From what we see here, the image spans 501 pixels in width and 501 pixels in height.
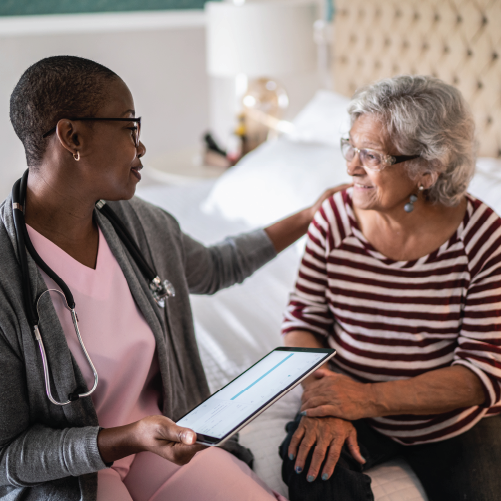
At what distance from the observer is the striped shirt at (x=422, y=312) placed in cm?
107

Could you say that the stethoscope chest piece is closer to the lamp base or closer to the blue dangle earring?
the blue dangle earring

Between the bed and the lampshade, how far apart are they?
0.19 metres

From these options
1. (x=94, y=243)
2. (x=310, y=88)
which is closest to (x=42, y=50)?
(x=310, y=88)

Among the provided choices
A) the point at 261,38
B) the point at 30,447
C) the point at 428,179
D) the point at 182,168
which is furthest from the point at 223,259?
the point at 182,168

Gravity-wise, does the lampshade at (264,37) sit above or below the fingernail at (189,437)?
above

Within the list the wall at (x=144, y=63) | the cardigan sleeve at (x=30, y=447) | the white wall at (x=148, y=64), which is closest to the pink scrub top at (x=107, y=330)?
the cardigan sleeve at (x=30, y=447)

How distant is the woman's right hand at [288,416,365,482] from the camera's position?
1.00 m

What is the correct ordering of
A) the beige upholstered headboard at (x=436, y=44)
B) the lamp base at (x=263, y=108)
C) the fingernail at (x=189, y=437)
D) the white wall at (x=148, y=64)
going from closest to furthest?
the fingernail at (x=189, y=437) → the beige upholstered headboard at (x=436, y=44) → the lamp base at (x=263, y=108) → the white wall at (x=148, y=64)

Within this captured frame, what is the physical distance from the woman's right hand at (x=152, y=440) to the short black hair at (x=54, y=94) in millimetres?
483

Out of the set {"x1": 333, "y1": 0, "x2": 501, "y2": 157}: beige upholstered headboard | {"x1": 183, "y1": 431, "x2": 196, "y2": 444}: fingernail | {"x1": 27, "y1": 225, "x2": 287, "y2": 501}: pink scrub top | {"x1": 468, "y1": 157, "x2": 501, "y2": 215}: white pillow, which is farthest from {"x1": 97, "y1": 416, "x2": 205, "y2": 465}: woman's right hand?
{"x1": 333, "y1": 0, "x2": 501, "y2": 157}: beige upholstered headboard

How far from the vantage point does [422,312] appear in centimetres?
112

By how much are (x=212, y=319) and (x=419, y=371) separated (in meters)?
0.71

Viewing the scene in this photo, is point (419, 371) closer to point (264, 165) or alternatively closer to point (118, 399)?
point (118, 399)

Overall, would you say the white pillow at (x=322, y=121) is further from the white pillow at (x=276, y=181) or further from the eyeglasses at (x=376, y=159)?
the eyeglasses at (x=376, y=159)
